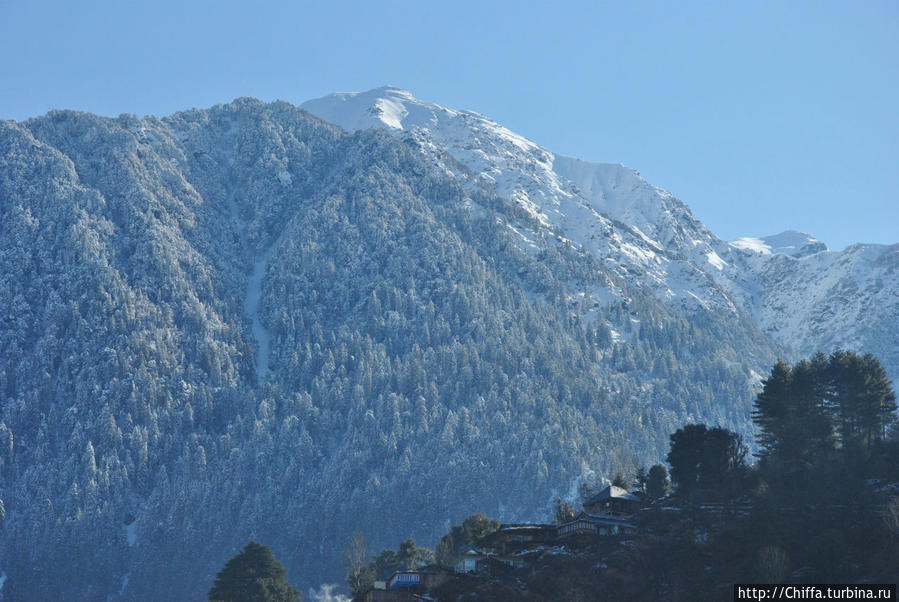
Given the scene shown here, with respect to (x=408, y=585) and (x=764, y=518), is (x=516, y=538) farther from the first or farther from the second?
(x=764, y=518)

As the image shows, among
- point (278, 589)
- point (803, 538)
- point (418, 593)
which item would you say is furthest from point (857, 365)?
point (278, 589)

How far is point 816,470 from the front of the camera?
123750 millimetres

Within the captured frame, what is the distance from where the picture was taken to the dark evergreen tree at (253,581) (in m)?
144

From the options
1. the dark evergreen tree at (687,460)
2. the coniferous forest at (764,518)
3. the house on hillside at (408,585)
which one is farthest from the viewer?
the dark evergreen tree at (687,460)

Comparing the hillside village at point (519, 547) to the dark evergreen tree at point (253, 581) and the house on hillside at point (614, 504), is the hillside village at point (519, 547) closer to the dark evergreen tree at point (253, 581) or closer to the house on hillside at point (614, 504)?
the house on hillside at point (614, 504)

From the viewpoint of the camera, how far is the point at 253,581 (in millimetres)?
144500

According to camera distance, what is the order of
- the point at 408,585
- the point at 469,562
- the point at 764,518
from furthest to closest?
the point at 469,562, the point at 408,585, the point at 764,518

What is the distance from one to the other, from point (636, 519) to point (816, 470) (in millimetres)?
19791

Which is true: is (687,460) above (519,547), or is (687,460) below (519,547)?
above

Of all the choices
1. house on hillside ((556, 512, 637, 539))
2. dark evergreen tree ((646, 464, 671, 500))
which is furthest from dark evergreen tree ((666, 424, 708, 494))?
house on hillside ((556, 512, 637, 539))

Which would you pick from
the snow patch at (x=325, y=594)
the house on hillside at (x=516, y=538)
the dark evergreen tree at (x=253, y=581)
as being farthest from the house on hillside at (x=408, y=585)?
the snow patch at (x=325, y=594)

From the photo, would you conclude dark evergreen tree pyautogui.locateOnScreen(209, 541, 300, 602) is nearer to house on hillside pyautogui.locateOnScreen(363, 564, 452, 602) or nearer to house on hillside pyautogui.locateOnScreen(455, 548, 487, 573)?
house on hillside pyautogui.locateOnScreen(363, 564, 452, 602)

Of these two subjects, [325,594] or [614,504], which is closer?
[614,504]

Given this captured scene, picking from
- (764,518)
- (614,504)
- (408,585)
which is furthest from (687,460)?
(408,585)
